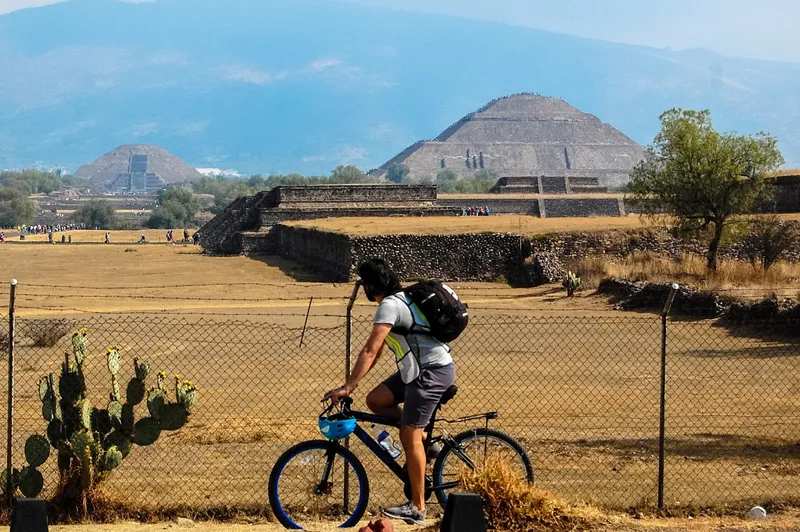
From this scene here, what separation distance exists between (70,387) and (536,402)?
7.10m

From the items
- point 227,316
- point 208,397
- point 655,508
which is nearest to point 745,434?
point 655,508

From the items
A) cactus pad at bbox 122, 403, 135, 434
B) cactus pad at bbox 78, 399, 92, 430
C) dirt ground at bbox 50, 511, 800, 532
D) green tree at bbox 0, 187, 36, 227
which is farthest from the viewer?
green tree at bbox 0, 187, 36, 227

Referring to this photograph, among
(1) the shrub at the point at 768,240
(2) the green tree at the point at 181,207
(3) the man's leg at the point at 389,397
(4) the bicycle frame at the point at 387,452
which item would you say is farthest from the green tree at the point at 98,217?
(3) the man's leg at the point at 389,397

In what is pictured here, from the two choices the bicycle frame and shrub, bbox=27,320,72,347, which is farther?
shrub, bbox=27,320,72,347

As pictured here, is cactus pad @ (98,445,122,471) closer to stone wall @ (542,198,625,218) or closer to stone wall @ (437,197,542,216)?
stone wall @ (542,198,625,218)

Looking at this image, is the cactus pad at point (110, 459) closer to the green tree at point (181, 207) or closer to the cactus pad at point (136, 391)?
the cactus pad at point (136, 391)

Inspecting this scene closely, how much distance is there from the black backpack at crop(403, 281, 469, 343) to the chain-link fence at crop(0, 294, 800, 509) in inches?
88.8

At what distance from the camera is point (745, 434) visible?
12.5 meters

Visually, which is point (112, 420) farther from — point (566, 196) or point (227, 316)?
point (566, 196)

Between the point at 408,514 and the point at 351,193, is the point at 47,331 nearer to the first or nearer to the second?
the point at 408,514

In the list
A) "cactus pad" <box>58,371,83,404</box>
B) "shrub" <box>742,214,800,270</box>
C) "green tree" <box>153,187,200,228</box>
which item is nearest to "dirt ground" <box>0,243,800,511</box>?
"cactus pad" <box>58,371,83,404</box>

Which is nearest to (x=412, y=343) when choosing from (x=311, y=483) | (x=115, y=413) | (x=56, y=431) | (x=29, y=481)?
(x=311, y=483)

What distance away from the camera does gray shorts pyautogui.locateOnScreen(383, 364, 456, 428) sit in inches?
311

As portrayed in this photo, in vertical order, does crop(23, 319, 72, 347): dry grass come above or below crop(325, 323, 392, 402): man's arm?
below
